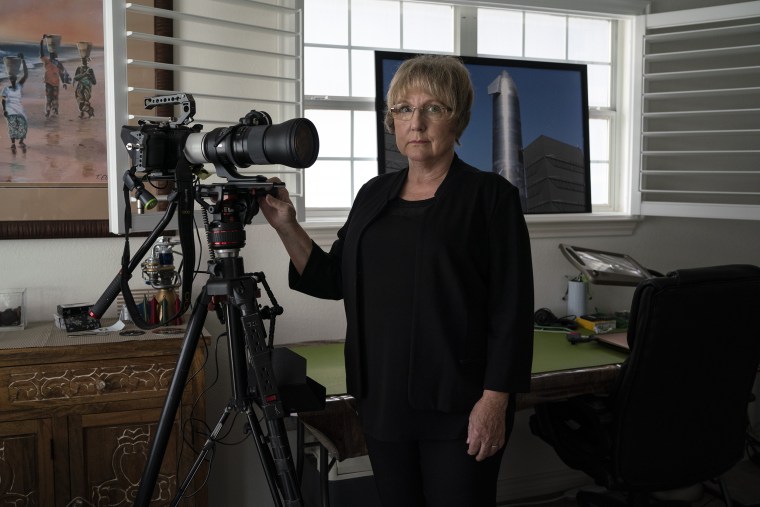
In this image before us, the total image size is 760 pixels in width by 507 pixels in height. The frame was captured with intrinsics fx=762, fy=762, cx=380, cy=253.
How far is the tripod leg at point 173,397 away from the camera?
1.67m

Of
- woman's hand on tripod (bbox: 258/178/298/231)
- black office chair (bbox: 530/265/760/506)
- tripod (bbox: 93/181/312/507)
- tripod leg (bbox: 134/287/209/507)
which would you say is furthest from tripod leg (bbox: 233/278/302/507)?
black office chair (bbox: 530/265/760/506)

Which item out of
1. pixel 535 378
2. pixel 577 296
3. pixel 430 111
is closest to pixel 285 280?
pixel 535 378

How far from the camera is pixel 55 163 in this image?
8.76 feet

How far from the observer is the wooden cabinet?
225 centimetres

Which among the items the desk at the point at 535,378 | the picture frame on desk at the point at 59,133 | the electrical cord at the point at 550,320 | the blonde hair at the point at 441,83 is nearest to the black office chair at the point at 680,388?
the desk at the point at 535,378

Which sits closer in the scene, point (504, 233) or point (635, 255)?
point (504, 233)

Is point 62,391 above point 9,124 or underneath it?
underneath

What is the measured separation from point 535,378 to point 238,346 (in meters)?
1.17

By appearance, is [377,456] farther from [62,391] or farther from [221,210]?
[62,391]

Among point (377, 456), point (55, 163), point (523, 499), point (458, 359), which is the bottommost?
point (523, 499)

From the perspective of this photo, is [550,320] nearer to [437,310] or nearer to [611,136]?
[611,136]

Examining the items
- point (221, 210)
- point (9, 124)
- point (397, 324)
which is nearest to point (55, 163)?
point (9, 124)

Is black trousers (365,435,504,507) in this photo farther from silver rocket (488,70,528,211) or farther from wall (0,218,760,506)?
silver rocket (488,70,528,211)

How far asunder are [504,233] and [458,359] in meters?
0.31
